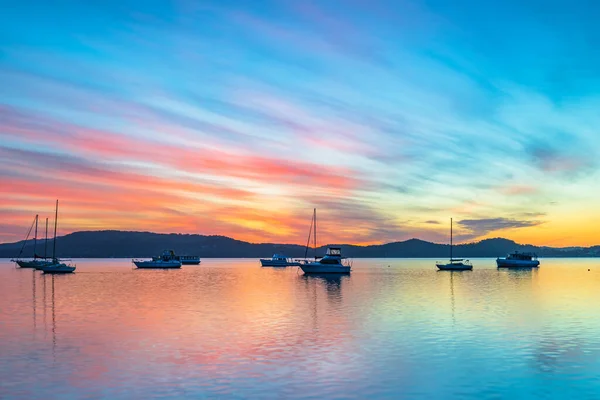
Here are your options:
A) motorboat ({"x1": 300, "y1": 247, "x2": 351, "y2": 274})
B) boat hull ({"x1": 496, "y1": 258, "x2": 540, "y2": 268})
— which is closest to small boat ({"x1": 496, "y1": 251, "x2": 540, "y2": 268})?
boat hull ({"x1": 496, "y1": 258, "x2": 540, "y2": 268})

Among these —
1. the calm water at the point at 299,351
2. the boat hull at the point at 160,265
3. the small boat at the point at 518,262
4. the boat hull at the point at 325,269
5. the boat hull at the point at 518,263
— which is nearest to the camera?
the calm water at the point at 299,351

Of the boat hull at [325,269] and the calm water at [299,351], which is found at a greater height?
the boat hull at [325,269]

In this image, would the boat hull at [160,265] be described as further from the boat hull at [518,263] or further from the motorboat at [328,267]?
the boat hull at [518,263]

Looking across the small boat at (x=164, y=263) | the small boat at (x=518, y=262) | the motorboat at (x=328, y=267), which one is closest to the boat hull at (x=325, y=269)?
the motorboat at (x=328, y=267)

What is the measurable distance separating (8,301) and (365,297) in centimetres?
4494

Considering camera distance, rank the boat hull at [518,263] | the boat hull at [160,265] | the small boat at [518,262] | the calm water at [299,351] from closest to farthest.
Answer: the calm water at [299,351] → the boat hull at [160,265] → the boat hull at [518,263] → the small boat at [518,262]

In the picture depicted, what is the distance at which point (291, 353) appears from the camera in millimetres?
31922

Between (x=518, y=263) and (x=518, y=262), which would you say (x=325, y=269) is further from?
(x=518, y=263)

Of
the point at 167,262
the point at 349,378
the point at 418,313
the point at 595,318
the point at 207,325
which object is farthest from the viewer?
the point at 167,262

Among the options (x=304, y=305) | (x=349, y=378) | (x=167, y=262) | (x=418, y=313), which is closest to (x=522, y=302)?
(x=418, y=313)

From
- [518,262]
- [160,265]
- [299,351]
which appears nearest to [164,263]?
[160,265]

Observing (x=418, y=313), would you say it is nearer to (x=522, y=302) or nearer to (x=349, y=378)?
(x=522, y=302)

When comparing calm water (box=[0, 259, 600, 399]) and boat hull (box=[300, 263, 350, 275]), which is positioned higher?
boat hull (box=[300, 263, 350, 275])

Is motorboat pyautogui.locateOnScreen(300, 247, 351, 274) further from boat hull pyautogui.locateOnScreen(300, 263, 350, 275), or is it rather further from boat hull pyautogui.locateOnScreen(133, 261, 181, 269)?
boat hull pyautogui.locateOnScreen(133, 261, 181, 269)
